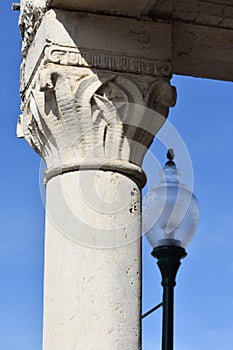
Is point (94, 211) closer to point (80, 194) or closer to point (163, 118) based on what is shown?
point (80, 194)

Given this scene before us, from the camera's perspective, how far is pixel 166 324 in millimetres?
11914

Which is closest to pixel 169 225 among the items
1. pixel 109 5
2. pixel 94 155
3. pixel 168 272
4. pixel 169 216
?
pixel 169 216

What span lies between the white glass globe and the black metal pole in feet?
0.23

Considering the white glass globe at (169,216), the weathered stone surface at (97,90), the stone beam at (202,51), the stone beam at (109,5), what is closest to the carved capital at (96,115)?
the weathered stone surface at (97,90)

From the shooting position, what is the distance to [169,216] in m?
12.2

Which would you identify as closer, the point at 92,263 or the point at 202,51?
the point at 92,263

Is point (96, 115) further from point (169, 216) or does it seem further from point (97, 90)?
point (169, 216)

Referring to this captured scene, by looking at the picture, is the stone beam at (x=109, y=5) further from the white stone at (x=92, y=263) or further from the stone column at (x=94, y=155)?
the white stone at (x=92, y=263)

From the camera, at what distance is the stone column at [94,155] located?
9.44 meters

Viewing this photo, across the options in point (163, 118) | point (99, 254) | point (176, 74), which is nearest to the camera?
point (99, 254)

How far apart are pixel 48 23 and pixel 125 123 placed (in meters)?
1.03

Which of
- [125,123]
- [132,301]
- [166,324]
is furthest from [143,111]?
[166,324]

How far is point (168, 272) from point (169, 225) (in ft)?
1.56

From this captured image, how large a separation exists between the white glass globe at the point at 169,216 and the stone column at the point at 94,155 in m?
2.17
